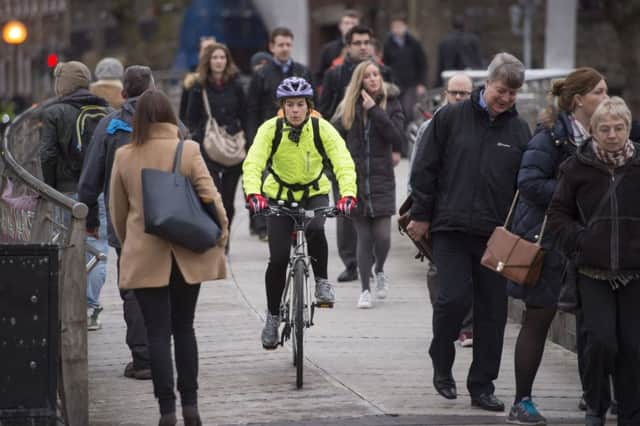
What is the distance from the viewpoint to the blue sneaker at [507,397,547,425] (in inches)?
341

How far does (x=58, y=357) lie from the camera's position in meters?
8.26

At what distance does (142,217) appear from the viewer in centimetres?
816

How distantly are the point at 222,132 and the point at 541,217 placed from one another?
6.79m

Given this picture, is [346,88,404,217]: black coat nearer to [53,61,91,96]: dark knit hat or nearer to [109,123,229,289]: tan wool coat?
[53,61,91,96]: dark knit hat

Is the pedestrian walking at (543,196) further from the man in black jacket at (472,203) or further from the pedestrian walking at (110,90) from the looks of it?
the pedestrian walking at (110,90)

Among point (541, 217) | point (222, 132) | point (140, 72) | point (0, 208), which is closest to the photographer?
point (541, 217)

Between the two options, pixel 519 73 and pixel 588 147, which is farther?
pixel 519 73

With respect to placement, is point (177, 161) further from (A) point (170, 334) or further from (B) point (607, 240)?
(B) point (607, 240)

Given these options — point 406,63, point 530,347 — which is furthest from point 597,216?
point 406,63

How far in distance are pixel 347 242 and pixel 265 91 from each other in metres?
2.11

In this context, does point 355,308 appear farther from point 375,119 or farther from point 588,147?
point 588,147

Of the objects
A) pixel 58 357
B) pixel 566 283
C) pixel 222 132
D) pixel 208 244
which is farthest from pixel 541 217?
pixel 222 132

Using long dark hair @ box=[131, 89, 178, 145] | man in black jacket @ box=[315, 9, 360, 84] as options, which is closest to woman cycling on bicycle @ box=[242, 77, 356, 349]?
long dark hair @ box=[131, 89, 178, 145]

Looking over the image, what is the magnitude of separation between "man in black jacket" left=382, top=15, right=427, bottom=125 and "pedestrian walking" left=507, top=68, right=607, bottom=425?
14.1 meters
